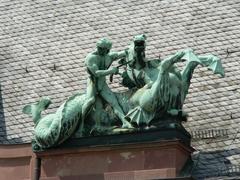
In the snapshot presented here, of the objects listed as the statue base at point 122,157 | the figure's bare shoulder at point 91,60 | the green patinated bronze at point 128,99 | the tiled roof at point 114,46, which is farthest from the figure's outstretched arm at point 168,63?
the tiled roof at point 114,46

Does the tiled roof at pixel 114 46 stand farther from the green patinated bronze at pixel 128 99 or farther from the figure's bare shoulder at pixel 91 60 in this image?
the figure's bare shoulder at pixel 91 60

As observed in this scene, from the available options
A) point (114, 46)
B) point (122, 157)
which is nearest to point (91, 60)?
point (122, 157)

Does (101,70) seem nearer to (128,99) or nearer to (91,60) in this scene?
(91,60)

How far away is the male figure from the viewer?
49.7 ft

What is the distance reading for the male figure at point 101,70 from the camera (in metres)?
15.2

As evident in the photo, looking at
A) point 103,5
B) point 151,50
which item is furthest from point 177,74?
point 103,5

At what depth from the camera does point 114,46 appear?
61.8 ft

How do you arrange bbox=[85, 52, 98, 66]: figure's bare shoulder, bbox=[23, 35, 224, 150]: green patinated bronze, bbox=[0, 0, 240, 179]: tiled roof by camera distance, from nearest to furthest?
bbox=[23, 35, 224, 150]: green patinated bronze < bbox=[85, 52, 98, 66]: figure's bare shoulder < bbox=[0, 0, 240, 179]: tiled roof

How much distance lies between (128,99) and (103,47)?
3.29ft

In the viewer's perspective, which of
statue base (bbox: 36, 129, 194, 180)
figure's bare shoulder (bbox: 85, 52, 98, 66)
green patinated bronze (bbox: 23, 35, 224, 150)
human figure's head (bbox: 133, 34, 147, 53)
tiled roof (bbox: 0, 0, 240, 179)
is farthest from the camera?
tiled roof (bbox: 0, 0, 240, 179)

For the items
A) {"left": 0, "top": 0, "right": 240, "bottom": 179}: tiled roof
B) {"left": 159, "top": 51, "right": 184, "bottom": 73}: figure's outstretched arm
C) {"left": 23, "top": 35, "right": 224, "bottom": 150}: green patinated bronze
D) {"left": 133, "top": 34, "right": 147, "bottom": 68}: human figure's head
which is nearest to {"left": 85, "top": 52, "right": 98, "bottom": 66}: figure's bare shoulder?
{"left": 23, "top": 35, "right": 224, "bottom": 150}: green patinated bronze

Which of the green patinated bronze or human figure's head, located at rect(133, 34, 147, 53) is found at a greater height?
human figure's head, located at rect(133, 34, 147, 53)

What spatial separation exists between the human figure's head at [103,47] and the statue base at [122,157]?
153cm

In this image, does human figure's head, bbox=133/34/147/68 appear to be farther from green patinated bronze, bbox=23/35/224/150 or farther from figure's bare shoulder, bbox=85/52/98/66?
figure's bare shoulder, bbox=85/52/98/66
